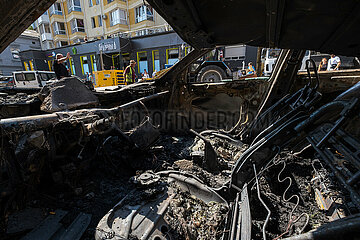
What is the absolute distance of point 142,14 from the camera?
2145cm

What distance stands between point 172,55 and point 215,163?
1284cm

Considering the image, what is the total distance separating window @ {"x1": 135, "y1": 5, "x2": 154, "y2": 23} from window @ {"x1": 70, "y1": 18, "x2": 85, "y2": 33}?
1020cm

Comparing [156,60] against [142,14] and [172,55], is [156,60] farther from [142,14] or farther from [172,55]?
[142,14]

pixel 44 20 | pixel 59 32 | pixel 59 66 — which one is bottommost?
pixel 59 66

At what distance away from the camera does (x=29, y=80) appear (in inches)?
471

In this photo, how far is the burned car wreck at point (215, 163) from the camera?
1.23 meters

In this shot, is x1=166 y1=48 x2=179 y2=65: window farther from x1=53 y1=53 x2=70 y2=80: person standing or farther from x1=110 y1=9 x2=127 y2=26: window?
x1=110 y1=9 x2=127 y2=26: window

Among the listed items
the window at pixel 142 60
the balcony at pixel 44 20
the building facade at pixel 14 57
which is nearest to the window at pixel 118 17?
the window at pixel 142 60

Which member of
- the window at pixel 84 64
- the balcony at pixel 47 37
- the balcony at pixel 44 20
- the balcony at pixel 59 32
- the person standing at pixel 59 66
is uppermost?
the balcony at pixel 44 20

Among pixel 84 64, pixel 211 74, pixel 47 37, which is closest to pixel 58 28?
pixel 47 37

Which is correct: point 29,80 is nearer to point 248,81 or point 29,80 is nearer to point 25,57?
point 25,57

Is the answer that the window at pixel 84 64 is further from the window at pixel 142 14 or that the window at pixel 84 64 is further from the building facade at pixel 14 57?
the window at pixel 142 14

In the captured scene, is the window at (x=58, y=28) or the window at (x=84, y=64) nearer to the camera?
the window at (x=84, y=64)

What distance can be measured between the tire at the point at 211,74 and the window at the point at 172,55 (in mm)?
7780
